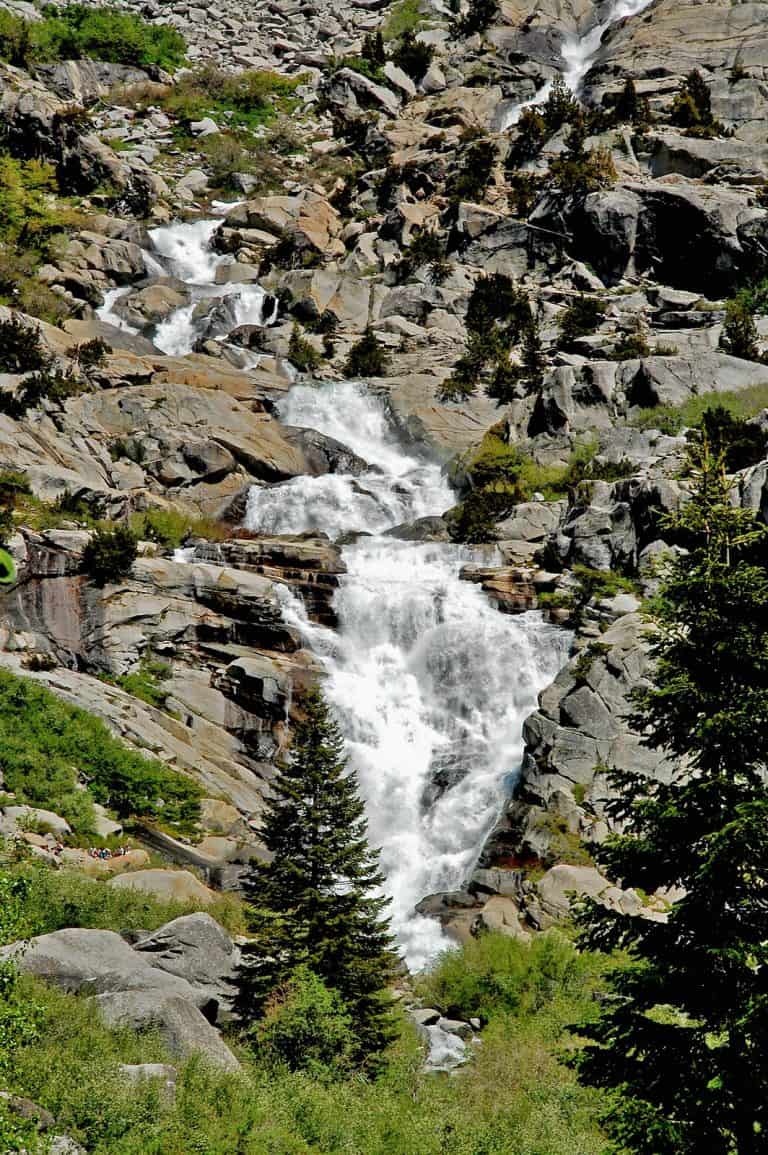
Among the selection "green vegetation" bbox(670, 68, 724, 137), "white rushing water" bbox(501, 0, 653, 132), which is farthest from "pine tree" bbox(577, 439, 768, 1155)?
"white rushing water" bbox(501, 0, 653, 132)

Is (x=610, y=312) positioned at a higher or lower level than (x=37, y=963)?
higher

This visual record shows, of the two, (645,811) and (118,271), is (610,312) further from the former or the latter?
(645,811)

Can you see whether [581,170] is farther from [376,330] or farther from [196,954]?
[196,954]

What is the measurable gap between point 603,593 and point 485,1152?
20649 millimetres

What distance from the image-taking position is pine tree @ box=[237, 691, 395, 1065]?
503 inches

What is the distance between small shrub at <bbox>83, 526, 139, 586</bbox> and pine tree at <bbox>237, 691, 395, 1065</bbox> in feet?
42.0

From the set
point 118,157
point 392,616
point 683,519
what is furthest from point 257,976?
point 118,157

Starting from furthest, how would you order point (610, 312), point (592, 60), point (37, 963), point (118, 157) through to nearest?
1. point (592, 60)
2. point (118, 157)
3. point (610, 312)
4. point (37, 963)

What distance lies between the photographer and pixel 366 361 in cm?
4641

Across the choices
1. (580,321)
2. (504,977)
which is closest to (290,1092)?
(504,977)

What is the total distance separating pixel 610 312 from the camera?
157 ft

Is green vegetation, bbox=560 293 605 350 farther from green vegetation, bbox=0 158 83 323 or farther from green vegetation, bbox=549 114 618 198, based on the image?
green vegetation, bbox=0 158 83 323

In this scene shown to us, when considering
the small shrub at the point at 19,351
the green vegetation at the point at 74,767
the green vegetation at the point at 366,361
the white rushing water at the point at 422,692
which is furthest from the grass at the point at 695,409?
the green vegetation at the point at 74,767

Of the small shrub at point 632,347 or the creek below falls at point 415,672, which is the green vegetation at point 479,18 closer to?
the small shrub at point 632,347
